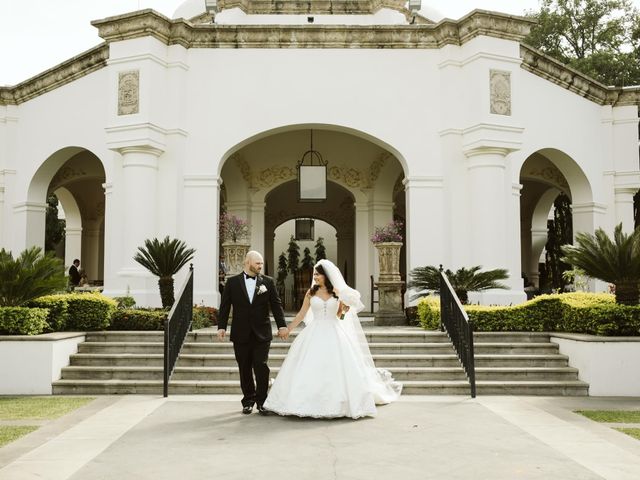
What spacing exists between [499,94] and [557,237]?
9.71 meters

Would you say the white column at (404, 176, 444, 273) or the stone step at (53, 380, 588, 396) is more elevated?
the white column at (404, 176, 444, 273)

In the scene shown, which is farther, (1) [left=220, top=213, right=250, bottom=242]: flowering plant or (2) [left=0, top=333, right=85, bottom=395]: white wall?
(1) [left=220, top=213, right=250, bottom=242]: flowering plant

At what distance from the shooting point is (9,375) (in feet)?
30.2

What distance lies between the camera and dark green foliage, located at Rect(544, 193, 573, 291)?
70.8 feet

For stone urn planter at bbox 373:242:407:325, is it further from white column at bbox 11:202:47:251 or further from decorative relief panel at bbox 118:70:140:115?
white column at bbox 11:202:47:251

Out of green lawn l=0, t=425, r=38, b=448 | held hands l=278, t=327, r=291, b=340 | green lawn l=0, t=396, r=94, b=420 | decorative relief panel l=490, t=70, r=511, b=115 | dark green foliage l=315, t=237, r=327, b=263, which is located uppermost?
decorative relief panel l=490, t=70, r=511, b=115

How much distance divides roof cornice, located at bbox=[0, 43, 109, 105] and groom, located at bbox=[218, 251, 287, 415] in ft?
30.8

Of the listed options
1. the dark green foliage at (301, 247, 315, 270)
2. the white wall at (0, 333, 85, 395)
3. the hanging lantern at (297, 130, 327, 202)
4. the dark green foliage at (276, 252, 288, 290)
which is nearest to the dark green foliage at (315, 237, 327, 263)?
the dark green foliage at (301, 247, 315, 270)

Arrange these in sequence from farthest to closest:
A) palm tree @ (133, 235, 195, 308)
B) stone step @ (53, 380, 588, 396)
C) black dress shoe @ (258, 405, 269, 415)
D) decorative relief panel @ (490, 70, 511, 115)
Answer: decorative relief panel @ (490, 70, 511, 115) < palm tree @ (133, 235, 195, 308) < stone step @ (53, 380, 588, 396) < black dress shoe @ (258, 405, 269, 415)

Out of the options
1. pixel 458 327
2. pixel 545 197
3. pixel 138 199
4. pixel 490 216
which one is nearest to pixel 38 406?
pixel 458 327

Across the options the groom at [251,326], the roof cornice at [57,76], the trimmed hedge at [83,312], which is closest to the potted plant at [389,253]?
the trimmed hedge at [83,312]

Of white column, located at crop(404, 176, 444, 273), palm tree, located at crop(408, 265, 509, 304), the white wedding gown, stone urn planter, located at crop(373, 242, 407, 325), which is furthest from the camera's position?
white column, located at crop(404, 176, 444, 273)

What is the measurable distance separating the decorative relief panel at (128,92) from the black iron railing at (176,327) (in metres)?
4.89

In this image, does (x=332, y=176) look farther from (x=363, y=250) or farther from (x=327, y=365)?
(x=327, y=365)
